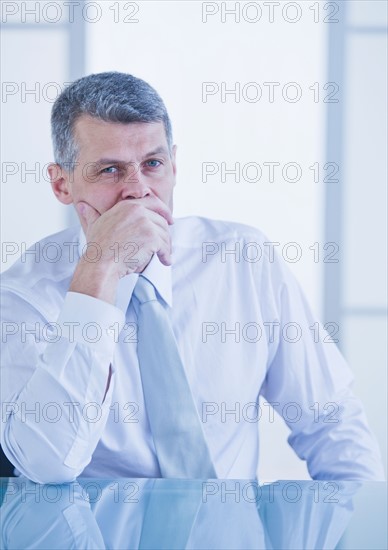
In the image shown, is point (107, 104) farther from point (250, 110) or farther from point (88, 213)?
point (250, 110)

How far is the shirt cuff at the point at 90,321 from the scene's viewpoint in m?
1.25

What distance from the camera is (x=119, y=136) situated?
4.99 ft

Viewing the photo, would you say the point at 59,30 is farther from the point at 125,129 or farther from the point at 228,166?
the point at 125,129

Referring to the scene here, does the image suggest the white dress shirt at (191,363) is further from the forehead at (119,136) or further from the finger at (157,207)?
the forehead at (119,136)

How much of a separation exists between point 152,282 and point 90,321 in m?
0.23

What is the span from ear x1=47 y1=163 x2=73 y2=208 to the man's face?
0.33ft

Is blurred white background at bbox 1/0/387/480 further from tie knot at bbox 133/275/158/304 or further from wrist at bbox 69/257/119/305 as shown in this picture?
wrist at bbox 69/257/119/305

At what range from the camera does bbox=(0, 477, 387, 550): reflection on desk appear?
780mm

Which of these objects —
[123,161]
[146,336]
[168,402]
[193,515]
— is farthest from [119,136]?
[193,515]

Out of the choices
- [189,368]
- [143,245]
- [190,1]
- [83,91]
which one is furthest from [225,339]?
[190,1]

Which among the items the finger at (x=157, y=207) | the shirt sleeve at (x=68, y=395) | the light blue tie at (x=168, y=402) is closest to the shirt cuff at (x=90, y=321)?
the shirt sleeve at (x=68, y=395)

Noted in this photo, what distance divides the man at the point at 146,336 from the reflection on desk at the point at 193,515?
0.25 meters

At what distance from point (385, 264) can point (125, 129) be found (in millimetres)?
1504

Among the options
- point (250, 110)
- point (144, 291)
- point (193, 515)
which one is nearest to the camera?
point (193, 515)
